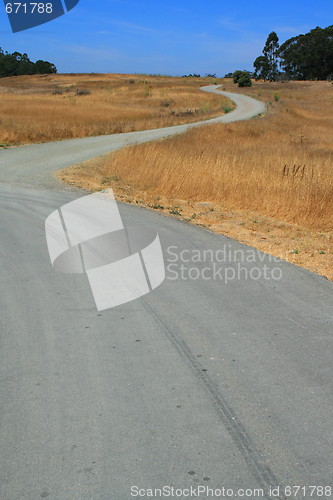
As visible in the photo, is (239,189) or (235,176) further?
(235,176)

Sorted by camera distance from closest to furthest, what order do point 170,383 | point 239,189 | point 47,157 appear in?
point 170,383, point 239,189, point 47,157

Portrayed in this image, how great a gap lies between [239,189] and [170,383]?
944 centimetres

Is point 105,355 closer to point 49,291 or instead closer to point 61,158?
point 49,291

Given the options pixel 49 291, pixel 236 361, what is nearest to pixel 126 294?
pixel 49 291

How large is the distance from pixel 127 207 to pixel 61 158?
29.3 ft

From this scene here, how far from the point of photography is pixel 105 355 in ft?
15.3

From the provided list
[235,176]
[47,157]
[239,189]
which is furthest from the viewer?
[47,157]

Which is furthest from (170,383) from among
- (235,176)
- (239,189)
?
(235,176)
